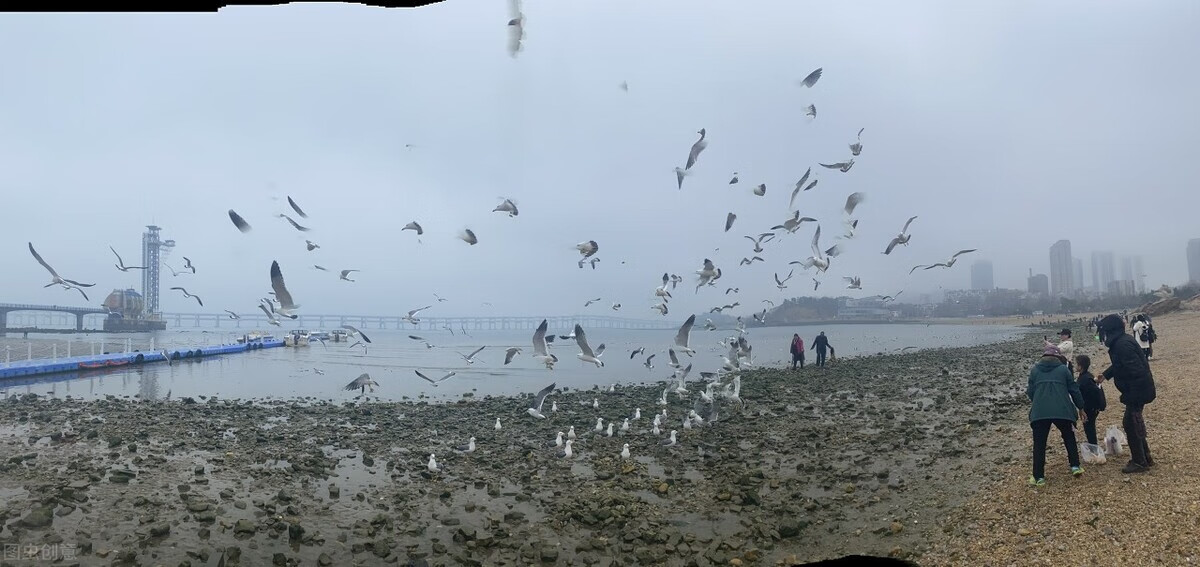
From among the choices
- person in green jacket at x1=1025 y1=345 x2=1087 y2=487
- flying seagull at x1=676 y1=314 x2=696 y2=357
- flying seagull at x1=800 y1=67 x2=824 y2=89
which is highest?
flying seagull at x1=800 y1=67 x2=824 y2=89

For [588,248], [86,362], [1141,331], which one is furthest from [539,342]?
[86,362]

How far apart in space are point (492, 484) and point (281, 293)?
4802 millimetres

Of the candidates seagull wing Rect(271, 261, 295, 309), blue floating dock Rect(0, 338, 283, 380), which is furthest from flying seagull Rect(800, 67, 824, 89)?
blue floating dock Rect(0, 338, 283, 380)

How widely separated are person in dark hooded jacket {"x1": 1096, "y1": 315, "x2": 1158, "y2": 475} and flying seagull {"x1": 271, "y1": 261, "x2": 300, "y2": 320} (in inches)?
442

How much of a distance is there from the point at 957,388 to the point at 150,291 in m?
67.6

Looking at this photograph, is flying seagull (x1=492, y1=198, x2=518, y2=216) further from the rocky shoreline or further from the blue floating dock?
the blue floating dock

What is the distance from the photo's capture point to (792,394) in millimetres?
20141

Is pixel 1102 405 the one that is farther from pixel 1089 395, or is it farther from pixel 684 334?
pixel 684 334

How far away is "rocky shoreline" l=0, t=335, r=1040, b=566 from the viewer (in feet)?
25.3

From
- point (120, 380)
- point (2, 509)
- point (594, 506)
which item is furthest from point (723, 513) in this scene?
point (120, 380)

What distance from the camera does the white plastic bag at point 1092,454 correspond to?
7605 millimetres

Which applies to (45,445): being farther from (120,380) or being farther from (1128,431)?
(1128,431)

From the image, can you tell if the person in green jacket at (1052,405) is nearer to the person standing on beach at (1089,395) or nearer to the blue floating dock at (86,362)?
the person standing on beach at (1089,395)

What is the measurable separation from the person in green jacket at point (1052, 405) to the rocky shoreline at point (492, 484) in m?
1.27
